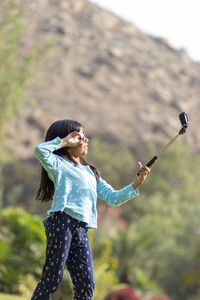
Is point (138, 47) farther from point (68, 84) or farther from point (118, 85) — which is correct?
point (68, 84)

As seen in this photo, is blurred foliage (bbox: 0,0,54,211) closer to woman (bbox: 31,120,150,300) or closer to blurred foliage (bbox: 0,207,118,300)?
blurred foliage (bbox: 0,207,118,300)

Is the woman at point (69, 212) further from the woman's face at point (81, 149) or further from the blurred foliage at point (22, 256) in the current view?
the blurred foliage at point (22, 256)

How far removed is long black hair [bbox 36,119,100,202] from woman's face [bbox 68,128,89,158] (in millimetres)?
31

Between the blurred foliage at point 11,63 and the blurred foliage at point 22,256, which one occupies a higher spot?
the blurred foliage at point 11,63

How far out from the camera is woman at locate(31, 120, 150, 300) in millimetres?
3447

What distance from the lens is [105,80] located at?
54.0m

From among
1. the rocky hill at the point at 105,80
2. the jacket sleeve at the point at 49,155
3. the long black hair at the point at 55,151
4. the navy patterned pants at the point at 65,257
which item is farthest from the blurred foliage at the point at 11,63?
the rocky hill at the point at 105,80

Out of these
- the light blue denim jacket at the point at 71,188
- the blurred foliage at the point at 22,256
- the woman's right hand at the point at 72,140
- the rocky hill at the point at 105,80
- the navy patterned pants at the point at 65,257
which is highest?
the rocky hill at the point at 105,80

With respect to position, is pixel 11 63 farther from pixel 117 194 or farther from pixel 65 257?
pixel 65 257

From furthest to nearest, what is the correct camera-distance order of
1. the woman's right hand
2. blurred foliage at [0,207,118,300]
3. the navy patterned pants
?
1. blurred foliage at [0,207,118,300]
2. the woman's right hand
3. the navy patterned pants

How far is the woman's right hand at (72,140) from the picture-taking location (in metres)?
3.59


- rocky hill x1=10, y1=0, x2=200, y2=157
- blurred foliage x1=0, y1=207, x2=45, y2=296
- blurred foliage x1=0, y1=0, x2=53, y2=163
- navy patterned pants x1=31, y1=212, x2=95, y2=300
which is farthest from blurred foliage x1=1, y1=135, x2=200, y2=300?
rocky hill x1=10, y1=0, x2=200, y2=157

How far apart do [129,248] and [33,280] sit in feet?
27.5

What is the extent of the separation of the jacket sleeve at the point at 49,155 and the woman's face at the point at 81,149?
180mm
